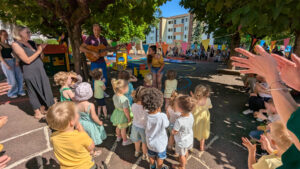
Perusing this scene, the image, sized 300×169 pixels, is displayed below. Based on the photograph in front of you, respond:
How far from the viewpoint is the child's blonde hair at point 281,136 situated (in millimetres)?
1304

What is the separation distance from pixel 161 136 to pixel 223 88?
6085mm

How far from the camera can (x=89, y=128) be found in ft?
8.32

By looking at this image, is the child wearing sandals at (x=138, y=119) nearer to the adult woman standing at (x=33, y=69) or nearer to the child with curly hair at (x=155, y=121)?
the child with curly hair at (x=155, y=121)

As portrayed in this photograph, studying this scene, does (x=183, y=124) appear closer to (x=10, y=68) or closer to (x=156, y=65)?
(x=156, y=65)

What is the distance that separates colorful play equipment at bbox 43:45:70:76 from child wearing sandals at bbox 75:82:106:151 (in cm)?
776

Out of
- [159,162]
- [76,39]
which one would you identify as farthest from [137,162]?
[76,39]

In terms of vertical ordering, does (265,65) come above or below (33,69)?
above

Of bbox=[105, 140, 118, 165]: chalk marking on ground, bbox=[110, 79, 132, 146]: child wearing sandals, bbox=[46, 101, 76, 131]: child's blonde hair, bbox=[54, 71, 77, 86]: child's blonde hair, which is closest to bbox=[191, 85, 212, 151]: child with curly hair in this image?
bbox=[110, 79, 132, 146]: child wearing sandals

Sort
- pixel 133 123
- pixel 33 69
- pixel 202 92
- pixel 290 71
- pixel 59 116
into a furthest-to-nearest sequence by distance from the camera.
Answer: pixel 33 69 < pixel 202 92 < pixel 133 123 < pixel 59 116 < pixel 290 71

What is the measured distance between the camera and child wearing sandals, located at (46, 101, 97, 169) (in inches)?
64.4

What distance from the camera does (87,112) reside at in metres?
2.44

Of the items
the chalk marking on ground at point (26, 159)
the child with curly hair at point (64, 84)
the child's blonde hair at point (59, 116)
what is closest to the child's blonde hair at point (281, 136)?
the child's blonde hair at point (59, 116)

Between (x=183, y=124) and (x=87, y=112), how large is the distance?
61.9 inches

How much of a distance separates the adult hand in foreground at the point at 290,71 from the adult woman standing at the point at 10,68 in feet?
22.1
